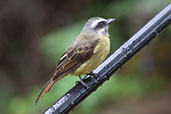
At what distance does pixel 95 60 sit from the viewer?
4.49 metres

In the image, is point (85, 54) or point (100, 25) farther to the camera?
point (100, 25)

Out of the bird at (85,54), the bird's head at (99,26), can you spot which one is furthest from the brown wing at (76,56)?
the bird's head at (99,26)

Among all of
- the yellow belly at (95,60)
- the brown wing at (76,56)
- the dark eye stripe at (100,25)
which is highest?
the dark eye stripe at (100,25)

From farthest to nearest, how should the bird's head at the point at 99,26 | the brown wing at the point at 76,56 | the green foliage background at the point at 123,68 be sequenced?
the green foliage background at the point at 123,68
the bird's head at the point at 99,26
the brown wing at the point at 76,56

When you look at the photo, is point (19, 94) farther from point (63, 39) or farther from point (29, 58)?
point (63, 39)

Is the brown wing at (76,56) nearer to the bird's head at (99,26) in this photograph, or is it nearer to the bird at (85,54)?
the bird at (85,54)

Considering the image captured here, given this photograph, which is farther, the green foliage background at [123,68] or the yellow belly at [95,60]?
the green foliage background at [123,68]

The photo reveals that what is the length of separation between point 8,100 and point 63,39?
2377mm

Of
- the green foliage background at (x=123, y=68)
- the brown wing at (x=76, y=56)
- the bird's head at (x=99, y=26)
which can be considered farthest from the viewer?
the green foliage background at (x=123, y=68)

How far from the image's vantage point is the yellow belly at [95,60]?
14.5ft

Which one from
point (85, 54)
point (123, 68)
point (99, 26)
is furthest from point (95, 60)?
point (123, 68)

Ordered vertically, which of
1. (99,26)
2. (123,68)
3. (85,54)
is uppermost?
(123,68)

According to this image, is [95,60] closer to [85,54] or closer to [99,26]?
[85,54]

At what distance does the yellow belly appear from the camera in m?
4.43
